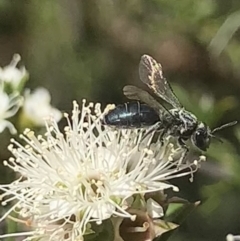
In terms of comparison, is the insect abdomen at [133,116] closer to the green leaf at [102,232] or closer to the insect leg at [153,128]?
the insect leg at [153,128]

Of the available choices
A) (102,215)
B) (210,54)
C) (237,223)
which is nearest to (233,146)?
(237,223)

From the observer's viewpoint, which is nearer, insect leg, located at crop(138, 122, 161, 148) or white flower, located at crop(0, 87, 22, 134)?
insect leg, located at crop(138, 122, 161, 148)

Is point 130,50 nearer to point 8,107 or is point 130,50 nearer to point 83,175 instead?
point 8,107

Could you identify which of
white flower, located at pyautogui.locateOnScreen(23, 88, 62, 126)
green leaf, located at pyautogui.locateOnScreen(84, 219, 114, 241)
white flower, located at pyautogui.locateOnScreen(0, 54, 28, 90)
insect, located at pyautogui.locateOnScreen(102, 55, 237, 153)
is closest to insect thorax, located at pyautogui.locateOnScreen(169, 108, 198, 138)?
insect, located at pyautogui.locateOnScreen(102, 55, 237, 153)

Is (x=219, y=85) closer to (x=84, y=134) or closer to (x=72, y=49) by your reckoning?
(x=72, y=49)

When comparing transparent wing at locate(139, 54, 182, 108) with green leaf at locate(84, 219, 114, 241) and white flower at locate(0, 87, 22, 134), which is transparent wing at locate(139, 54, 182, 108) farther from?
white flower at locate(0, 87, 22, 134)

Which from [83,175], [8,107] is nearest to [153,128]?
[83,175]

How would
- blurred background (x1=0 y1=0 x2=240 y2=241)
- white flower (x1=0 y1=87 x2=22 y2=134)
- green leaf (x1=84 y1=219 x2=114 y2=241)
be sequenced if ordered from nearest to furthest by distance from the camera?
green leaf (x1=84 y1=219 x2=114 y2=241) → white flower (x1=0 y1=87 x2=22 y2=134) → blurred background (x1=0 y1=0 x2=240 y2=241)
